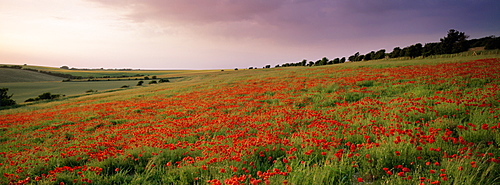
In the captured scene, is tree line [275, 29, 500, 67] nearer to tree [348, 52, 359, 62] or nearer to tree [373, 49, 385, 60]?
tree [373, 49, 385, 60]

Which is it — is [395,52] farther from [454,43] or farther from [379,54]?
[454,43]

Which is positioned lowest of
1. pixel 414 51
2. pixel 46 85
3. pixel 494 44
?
pixel 46 85

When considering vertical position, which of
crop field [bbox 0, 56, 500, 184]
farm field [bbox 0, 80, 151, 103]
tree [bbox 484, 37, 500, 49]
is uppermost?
tree [bbox 484, 37, 500, 49]

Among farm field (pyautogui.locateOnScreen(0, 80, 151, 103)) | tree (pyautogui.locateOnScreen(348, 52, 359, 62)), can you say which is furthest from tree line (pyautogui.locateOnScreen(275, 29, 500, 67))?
farm field (pyautogui.locateOnScreen(0, 80, 151, 103))

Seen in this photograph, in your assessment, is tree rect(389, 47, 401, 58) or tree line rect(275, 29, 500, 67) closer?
tree line rect(275, 29, 500, 67)

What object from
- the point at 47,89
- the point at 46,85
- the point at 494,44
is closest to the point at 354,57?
the point at 494,44

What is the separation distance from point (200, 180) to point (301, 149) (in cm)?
246

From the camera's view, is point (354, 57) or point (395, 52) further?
point (354, 57)

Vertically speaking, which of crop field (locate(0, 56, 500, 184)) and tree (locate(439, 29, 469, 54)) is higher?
tree (locate(439, 29, 469, 54))

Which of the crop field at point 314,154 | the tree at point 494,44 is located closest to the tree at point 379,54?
the tree at point 494,44

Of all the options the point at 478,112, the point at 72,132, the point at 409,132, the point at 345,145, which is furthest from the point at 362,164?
the point at 72,132

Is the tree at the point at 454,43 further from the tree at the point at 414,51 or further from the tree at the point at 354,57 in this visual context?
the tree at the point at 354,57

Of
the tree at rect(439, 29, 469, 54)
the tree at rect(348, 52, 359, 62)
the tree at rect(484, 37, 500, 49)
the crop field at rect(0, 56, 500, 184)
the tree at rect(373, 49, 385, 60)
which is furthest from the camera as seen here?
the tree at rect(348, 52, 359, 62)

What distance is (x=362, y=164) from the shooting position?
12.6ft
